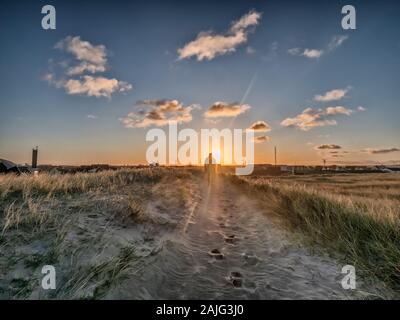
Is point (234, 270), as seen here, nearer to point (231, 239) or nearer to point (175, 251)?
point (175, 251)

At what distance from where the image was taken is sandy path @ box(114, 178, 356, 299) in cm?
353

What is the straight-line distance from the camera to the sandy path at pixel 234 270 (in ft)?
11.6

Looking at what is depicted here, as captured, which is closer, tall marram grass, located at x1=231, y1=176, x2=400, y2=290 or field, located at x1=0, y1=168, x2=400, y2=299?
field, located at x1=0, y1=168, x2=400, y2=299

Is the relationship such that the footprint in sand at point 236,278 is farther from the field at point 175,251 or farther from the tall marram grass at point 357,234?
the tall marram grass at point 357,234

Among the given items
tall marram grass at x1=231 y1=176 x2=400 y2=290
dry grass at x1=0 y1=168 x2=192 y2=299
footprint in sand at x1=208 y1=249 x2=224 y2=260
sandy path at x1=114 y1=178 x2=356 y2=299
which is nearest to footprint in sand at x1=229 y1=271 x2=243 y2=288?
sandy path at x1=114 y1=178 x2=356 y2=299

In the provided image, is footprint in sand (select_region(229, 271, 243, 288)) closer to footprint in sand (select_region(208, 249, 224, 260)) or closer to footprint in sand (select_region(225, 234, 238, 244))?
footprint in sand (select_region(208, 249, 224, 260))

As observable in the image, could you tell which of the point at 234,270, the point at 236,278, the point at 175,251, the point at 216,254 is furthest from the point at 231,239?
the point at 236,278

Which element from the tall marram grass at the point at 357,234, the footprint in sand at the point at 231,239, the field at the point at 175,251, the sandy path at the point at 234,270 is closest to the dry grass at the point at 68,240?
the field at the point at 175,251

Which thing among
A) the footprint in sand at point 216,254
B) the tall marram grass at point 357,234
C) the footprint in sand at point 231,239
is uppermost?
the tall marram grass at point 357,234

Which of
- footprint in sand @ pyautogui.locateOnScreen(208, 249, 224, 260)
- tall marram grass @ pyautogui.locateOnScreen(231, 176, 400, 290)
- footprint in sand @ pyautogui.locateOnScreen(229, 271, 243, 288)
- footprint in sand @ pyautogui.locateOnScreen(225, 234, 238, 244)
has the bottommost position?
footprint in sand @ pyautogui.locateOnScreen(225, 234, 238, 244)

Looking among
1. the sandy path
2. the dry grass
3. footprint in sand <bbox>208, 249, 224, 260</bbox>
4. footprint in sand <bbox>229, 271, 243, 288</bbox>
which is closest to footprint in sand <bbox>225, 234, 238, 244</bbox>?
the sandy path

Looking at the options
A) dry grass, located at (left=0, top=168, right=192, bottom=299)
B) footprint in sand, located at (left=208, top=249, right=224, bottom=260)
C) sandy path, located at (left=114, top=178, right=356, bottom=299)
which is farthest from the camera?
footprint in sand, located at (left=208, top=249, right=224, bottom=260)

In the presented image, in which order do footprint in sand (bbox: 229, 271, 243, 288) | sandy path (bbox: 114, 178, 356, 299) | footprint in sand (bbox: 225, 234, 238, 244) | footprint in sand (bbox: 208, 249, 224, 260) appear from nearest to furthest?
1. sandy path (bbox: 114, 178, 356, 299)
2. footprint in sand (bbox: 229, 271, 243, 288)
3. footprint in sand (bbox: 208, 249, 224, 260)
4. footprint in sand (bbox: 225, 234, 238, 244)

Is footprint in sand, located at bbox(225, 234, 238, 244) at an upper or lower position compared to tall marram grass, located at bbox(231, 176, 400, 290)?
lower
